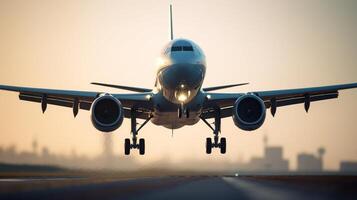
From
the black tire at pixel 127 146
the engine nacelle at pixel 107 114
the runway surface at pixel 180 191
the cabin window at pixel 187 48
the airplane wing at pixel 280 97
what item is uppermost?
the cabin window at pixel 187 48

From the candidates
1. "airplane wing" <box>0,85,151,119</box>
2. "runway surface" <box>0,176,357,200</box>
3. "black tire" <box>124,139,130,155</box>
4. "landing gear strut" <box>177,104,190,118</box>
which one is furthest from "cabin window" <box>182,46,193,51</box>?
"runway surface" <box>0,176,357,200</box>

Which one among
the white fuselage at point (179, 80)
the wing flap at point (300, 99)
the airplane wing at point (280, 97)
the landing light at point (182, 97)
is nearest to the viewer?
the white fuselage at point (179, 80)

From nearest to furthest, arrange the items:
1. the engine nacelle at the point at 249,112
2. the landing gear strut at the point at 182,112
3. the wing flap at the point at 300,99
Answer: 1. the landing gear strut at the point at 182,112
2. the engine nacelle at the point at 249,112
3. the wing flap at the point at 300,99

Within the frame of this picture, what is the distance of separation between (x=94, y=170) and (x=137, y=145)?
2883 millimetres

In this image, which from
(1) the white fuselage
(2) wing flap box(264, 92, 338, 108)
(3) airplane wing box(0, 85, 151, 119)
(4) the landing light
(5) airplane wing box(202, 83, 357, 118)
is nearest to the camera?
(1) the white fuselage

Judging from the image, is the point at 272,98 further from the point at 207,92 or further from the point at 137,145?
the point at 137,145

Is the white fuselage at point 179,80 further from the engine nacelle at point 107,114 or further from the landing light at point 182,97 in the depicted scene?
the engine nacelle at point 107,114

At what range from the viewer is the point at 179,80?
29.2 m

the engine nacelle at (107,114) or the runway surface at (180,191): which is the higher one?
the engine nacelle at (107,114)

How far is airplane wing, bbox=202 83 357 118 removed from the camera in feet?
107

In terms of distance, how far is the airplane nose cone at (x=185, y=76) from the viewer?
95.3 feet

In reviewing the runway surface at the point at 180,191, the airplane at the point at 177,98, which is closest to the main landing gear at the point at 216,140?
the airplane at the point at 177,98

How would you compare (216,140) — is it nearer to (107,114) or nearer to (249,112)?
(249,112)

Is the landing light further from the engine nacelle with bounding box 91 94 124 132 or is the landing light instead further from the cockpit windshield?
the engine nacelle with bounding box 91 94 124 132
